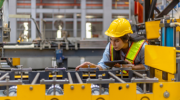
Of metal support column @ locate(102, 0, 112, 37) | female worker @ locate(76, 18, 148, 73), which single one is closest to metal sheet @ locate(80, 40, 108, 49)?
female worker @ locate(76, 18, 148, 73)

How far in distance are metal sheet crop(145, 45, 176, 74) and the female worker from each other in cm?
68

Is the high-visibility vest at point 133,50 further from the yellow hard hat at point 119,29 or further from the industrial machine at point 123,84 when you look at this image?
the industrial machine at point 123,84

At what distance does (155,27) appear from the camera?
3.36 meters

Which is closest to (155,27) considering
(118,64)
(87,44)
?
(118,64)

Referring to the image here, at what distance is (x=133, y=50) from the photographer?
260 cm

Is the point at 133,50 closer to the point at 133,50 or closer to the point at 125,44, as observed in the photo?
the point at 133,50

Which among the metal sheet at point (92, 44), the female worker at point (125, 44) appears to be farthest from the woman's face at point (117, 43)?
the metal sheet at point (92, 44)

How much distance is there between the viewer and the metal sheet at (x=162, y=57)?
4.62 feet

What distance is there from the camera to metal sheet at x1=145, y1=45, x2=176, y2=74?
141cm

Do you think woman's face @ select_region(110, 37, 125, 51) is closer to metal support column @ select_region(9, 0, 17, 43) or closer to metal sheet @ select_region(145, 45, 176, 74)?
metal sheet @ select_region(145, 45, 176, 74)

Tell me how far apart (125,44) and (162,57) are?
113 cm

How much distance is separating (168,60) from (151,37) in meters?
2.00

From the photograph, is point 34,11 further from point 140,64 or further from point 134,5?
point 140,64

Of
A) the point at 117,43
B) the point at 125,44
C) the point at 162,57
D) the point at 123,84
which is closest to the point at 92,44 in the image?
the point at 125,44
